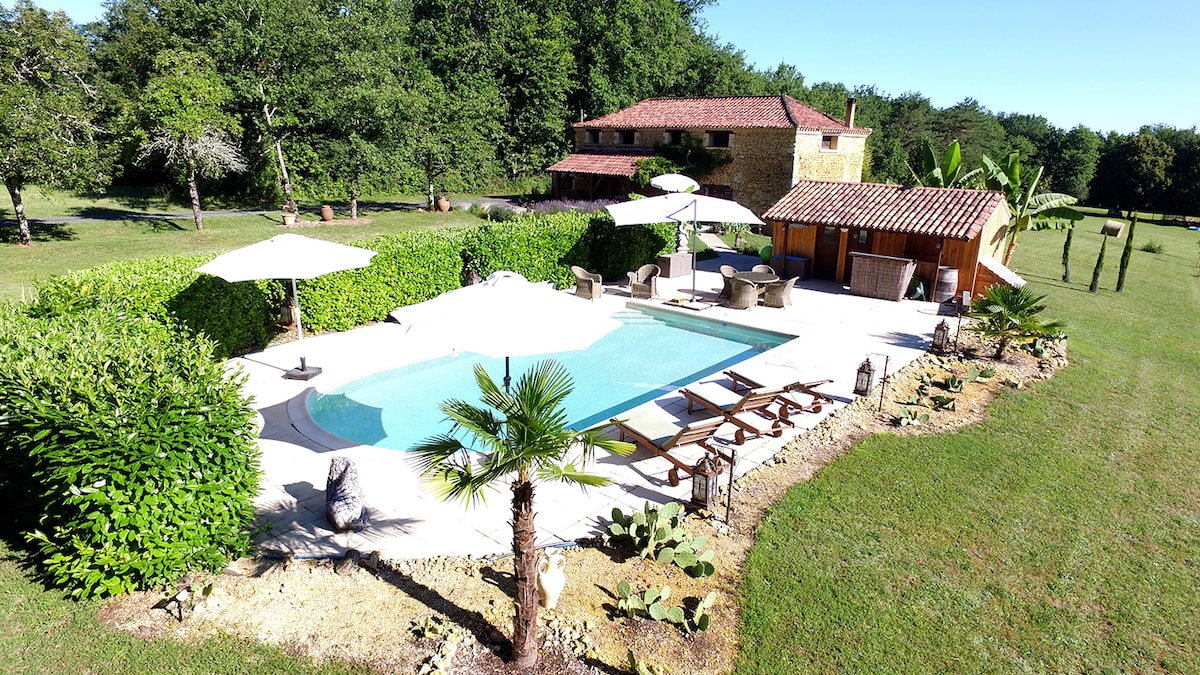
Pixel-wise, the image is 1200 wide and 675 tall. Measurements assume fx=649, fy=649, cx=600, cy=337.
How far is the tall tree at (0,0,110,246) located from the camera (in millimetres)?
20609

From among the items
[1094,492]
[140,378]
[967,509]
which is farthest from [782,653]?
[140,378]

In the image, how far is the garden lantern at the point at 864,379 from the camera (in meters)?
11.4

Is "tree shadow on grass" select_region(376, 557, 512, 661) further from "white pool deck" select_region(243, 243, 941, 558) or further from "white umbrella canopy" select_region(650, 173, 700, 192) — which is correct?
"white umbrella canopy" select_region(650, 173, 700, 192)

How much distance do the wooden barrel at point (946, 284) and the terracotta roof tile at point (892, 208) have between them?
4.25 ft

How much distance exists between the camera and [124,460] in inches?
223

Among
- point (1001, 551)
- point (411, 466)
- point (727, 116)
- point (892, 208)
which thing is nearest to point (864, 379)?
point (1001, 551)

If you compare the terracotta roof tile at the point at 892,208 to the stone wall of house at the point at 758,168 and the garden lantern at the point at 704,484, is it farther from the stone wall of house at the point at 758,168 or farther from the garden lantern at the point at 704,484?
the stone wall of house at the point at 758,168

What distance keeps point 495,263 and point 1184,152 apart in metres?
79.0

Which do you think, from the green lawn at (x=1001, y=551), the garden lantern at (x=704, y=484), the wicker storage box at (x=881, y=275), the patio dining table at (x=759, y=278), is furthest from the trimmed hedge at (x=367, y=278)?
the green lawn at (x=1001, y=551)

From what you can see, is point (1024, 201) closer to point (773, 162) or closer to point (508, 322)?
point (773, 162)

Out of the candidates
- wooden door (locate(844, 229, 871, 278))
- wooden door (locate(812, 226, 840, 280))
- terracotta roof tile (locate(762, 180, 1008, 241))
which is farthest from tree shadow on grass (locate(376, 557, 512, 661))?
wooden door (locate(812, 226, 840, 280))

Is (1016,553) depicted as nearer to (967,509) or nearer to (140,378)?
(967,509)

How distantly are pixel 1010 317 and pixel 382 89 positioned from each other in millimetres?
30014

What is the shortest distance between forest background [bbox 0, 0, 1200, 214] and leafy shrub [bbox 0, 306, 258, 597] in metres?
20.4
